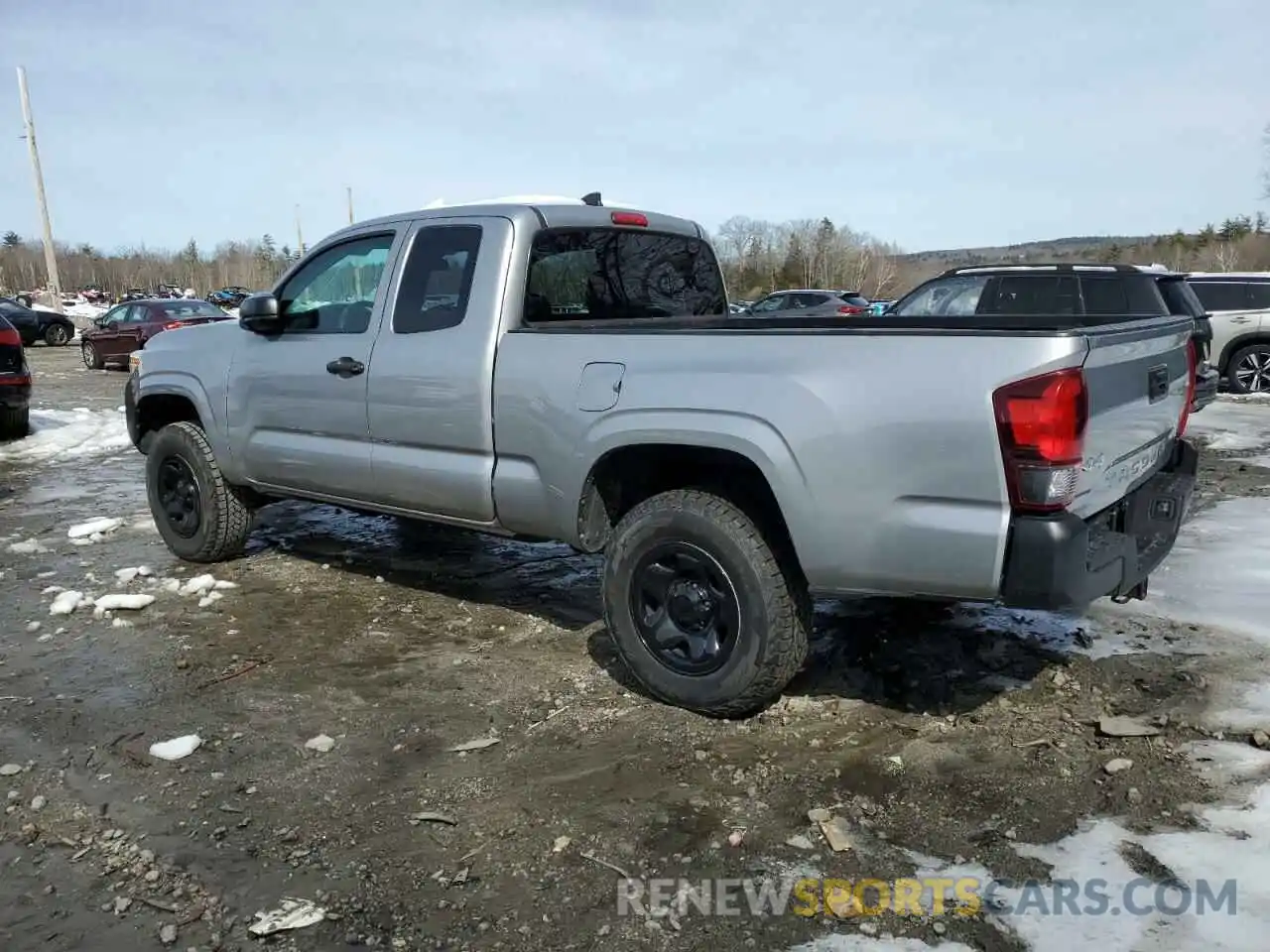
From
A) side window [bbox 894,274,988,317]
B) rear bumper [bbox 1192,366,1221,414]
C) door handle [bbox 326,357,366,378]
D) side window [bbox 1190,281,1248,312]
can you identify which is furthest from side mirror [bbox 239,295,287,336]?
side window [bbox 1190,281,1248,312]

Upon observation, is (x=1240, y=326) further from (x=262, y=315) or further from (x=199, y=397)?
(x=199, y=397)

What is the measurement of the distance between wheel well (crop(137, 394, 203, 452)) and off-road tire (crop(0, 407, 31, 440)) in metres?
5.54

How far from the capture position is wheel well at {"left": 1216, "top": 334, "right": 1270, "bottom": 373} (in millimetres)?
14414

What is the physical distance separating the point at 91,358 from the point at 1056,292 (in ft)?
65.9

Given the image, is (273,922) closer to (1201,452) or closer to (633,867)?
(633,867)

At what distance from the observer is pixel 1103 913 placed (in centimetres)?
245

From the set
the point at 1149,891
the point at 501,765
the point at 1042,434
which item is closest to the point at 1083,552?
the point at 1042,434

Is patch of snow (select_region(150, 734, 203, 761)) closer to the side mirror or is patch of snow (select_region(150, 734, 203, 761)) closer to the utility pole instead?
the side mirror

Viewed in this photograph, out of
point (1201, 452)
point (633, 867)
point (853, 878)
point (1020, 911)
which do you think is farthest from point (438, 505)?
point (1201, 452)

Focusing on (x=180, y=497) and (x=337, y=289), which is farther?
(x=180, y=497)

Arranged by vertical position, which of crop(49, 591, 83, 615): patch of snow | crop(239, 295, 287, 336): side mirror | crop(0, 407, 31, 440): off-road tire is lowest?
crop(49, 591, 83, 615): patch of snow

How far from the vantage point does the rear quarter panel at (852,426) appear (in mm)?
2898

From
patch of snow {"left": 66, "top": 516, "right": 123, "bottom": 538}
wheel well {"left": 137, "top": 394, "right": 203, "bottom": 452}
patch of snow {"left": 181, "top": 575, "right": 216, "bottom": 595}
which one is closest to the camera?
patch of snow {"left": 181, "top": 575, "right": 216, "bottom": 595}

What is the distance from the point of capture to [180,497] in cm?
593
